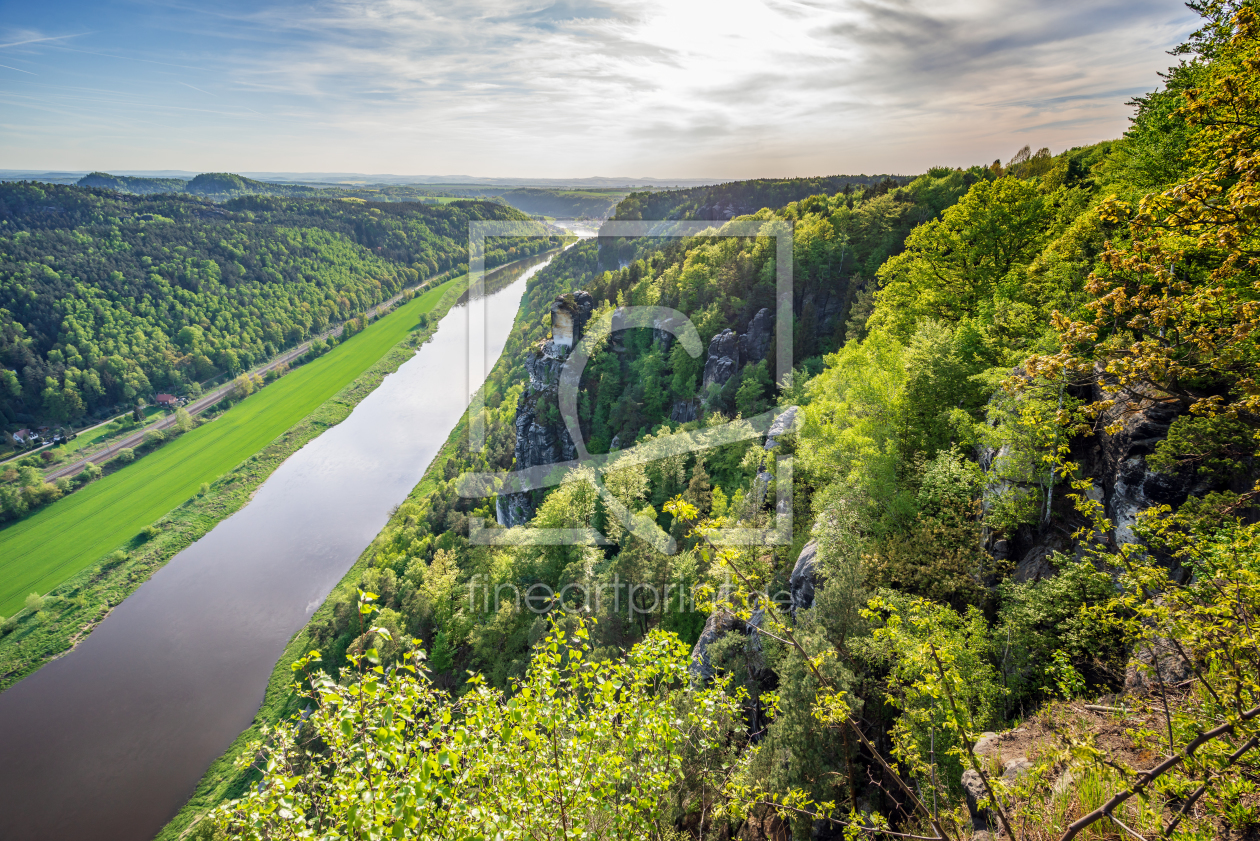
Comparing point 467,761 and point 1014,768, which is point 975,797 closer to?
point 1014,768

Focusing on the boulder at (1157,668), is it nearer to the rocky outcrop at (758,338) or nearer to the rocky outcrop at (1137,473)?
the rocky outcrop at (1137,473)

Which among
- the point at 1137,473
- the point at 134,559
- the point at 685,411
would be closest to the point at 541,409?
the point at 685,411

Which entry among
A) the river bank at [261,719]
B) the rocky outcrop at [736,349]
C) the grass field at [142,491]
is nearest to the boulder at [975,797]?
the river bank at [261,719]

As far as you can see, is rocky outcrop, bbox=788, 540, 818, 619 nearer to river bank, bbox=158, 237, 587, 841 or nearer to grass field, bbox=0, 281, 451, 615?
river bank, bbox=158, 237, 587, 841

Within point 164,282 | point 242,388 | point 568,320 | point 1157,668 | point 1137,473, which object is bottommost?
point 242,388

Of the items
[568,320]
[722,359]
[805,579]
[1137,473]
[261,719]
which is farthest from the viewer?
[568,320]

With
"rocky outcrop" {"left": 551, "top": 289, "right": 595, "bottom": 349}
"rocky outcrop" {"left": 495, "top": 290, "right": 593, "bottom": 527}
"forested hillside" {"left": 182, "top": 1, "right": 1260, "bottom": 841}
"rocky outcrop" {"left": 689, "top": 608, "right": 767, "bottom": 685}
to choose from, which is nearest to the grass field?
"forested hillside" {"left": 182, "top": 1, "right": 1260, "bottom": 841}
